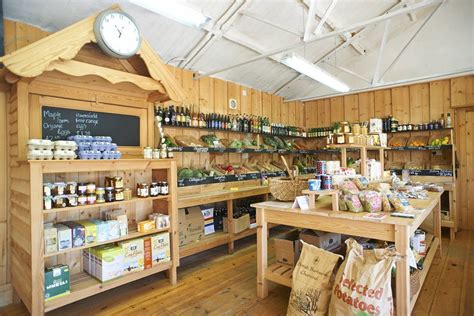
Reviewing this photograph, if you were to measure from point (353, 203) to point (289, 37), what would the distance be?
3284 mm

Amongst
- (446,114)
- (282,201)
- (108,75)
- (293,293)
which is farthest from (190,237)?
(446,114)

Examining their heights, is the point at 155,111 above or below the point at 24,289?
above

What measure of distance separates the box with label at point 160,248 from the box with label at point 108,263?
1.09 feet

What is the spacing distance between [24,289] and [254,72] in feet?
14.0

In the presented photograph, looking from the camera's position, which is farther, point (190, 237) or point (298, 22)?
point (298, 22)

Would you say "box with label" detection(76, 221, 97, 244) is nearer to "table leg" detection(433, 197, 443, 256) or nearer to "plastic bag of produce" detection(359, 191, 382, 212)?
"plastic bag of produce" detection(359, 191, 382, 212)

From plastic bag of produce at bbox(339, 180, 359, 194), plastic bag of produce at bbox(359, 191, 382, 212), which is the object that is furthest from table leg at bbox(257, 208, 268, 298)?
plastic bag of produce at bbox(359, 191, 382, 212)

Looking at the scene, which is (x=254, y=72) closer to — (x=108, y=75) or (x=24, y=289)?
(x=108, y=75)

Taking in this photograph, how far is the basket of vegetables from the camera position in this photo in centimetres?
253

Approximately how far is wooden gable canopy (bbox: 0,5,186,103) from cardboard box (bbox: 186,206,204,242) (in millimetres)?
1649

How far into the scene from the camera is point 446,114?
16.2ft

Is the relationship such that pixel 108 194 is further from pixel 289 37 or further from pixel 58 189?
pixel 289 37

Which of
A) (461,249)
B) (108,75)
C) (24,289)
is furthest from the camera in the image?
(461,249)

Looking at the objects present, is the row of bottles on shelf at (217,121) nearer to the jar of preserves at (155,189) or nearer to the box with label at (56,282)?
the jar of preserves at (155,189)
